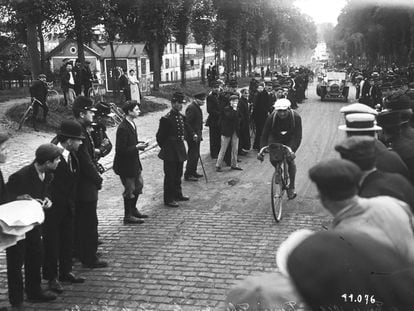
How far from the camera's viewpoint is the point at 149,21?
2748cm

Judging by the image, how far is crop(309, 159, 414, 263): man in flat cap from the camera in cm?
261

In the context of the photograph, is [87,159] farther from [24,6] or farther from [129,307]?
[24,6]

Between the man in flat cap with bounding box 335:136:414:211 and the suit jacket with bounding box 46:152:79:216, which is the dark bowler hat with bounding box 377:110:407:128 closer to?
the man in flat cap with bounding box 335:136:414:211

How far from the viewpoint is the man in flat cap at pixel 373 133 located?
452 cm

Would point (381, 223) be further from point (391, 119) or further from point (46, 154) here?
point (46, 154)

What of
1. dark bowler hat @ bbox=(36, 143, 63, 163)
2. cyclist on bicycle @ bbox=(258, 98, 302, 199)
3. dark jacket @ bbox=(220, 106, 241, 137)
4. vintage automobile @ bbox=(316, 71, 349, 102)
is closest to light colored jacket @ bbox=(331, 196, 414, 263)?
dark bowler hat @ bbox=(36, 143, 63, 163)

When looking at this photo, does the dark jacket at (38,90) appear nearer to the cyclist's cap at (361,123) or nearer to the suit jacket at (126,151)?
the suit jacket at (126,151)

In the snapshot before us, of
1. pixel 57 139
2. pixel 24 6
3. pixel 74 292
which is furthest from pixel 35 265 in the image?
pixel 24 6

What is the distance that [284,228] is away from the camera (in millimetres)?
7789

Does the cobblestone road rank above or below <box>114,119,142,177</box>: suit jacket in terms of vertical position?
below

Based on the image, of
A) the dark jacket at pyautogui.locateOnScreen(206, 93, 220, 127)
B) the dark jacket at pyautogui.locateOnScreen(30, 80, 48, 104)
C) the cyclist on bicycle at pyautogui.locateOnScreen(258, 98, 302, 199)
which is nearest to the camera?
the cyclist on bicycle at pyautogui.locateOnScreen(258, 98, 302, 199)

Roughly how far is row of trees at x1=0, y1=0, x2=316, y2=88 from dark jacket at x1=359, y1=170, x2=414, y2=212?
60.3 feet

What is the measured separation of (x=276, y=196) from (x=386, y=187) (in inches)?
181

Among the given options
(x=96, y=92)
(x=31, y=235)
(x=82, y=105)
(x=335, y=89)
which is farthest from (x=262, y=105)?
(x=335, y=89)
